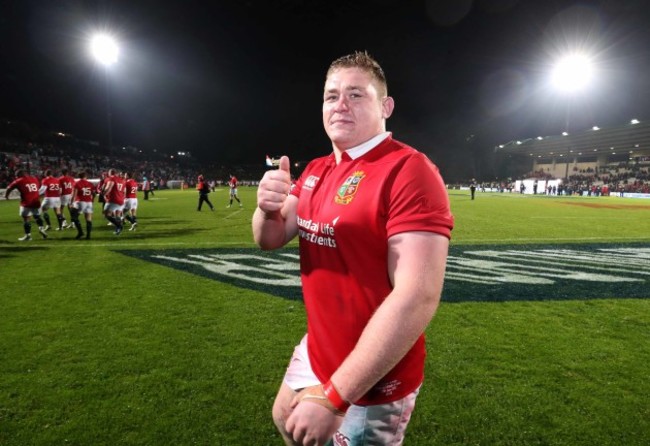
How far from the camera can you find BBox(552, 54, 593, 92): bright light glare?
53.8 meters

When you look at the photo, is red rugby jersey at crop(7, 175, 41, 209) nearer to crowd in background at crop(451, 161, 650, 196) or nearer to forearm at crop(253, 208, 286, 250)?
forearm at crop(253, 208, 286, 250)

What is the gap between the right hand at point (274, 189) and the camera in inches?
67.3

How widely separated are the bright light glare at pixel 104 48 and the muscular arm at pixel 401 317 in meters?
41.9

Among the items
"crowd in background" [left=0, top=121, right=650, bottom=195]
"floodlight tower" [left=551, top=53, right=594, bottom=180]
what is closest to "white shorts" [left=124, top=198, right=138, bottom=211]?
"crowd in background" [left=0, top=121, right=650, bottom=195]

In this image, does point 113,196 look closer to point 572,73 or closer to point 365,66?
point 365,66

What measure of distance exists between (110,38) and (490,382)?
4290 cm

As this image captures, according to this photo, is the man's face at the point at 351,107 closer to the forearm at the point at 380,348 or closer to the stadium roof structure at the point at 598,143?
the forearm at the point at 380,348

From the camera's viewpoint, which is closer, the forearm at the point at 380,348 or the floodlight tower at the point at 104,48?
the forearm at the point at 380,348

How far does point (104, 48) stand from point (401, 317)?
42707 mm

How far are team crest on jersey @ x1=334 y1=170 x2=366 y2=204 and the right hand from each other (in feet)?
0.76

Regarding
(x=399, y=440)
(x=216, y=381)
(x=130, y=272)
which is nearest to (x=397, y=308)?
(x=399, y=440)

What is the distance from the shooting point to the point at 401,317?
4.08 ft

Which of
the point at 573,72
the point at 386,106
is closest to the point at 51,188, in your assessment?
the point at 386,106

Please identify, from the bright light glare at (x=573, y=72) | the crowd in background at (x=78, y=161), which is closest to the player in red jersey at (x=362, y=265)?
the crowd in background at (x=78, y=161)
